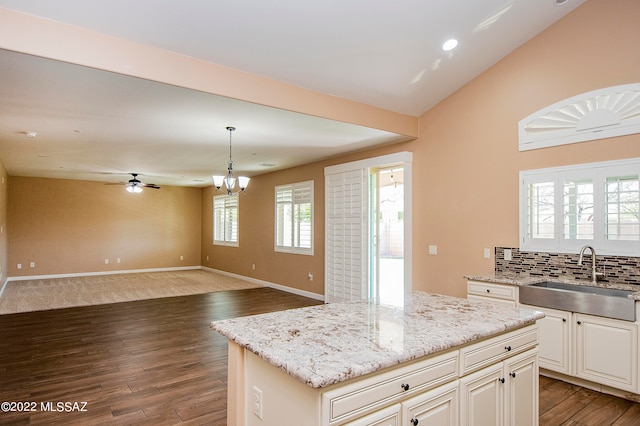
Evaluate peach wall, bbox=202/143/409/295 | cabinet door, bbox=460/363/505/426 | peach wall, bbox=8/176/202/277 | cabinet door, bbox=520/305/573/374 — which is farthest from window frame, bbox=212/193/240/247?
cabinet door, bbox=460/363/505/426

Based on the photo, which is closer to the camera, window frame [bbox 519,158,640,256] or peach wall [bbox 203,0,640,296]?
window frame [bbox 519,158,640,256]

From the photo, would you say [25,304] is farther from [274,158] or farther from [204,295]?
[274,158]

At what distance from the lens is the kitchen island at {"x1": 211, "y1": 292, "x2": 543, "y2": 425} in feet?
4.40

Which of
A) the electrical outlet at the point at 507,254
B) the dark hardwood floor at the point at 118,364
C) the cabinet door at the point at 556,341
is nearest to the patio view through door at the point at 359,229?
the dark hardwood floor at the point at 118,364

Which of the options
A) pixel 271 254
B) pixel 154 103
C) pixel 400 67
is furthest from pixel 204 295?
pixel 400 67

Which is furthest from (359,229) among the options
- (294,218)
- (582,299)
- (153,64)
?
(153,64)

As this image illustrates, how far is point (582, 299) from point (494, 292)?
2.49 ft

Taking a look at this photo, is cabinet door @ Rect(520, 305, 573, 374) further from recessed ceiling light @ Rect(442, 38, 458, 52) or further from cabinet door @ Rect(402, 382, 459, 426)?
recessed ceiling light @ Rect(442, 38, 458, 52)

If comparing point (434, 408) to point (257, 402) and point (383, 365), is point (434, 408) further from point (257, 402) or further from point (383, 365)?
point (257, 402)

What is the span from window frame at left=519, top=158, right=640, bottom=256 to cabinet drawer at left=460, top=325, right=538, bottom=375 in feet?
6.18

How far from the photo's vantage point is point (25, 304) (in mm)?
6516

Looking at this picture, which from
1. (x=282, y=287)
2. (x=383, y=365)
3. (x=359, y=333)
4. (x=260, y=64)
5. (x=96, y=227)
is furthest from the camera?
(x=96, y=227)

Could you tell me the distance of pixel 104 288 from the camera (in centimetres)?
827

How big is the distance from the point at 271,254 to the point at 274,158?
8.24 ft
